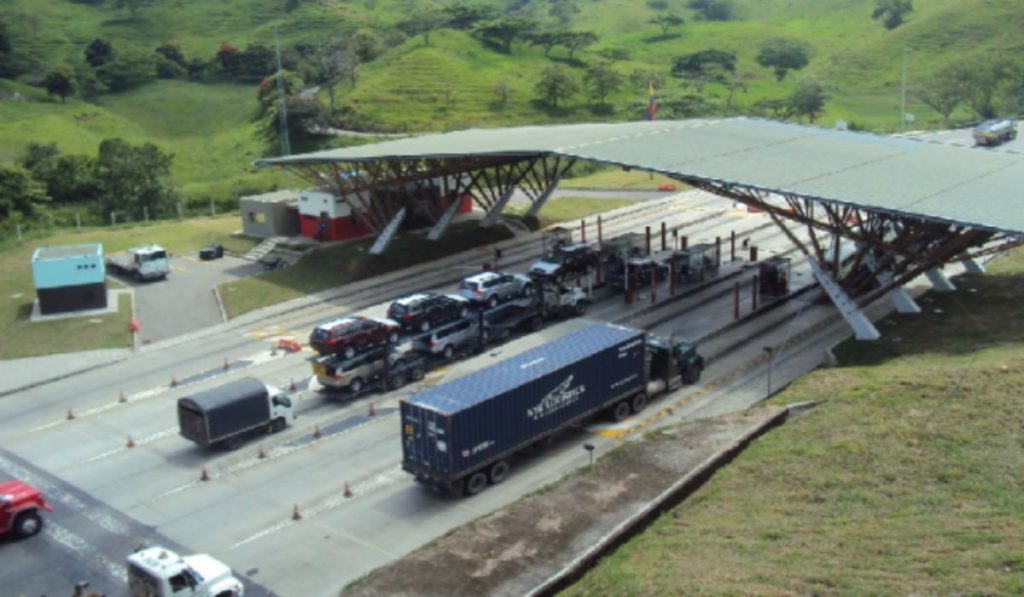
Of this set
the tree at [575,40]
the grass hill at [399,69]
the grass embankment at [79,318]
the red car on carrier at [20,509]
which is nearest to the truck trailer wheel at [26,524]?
the red car on carrier at [20,509]

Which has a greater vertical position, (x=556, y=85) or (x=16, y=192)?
(x=556, y=85)

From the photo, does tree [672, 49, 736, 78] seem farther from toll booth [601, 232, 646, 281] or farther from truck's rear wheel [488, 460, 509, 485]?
truck's rear wheel [488, 460, 509, 485]

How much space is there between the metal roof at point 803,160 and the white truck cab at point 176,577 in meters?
31.0

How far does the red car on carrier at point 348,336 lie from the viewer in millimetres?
41438

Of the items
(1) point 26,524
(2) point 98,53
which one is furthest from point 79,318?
(2) point 98,53

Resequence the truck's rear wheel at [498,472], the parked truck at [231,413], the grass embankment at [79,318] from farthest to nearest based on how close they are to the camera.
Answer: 1. the grass embankment at [79,318]
2. the parked truck at [231,413]
3. the truck's rear wheel at [498,472]

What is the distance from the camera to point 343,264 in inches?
2549

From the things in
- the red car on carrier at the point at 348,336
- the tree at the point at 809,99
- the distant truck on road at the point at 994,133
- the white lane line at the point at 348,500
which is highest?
the tree at the point at 809,99

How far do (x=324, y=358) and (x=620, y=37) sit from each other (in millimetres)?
168147

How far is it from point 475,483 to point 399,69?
120 m

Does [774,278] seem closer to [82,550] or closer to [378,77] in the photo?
[82,550]

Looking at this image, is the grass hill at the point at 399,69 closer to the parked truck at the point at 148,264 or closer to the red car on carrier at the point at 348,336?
the parked truck at the point at 148,264

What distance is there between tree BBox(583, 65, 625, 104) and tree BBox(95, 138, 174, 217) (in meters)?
67.9

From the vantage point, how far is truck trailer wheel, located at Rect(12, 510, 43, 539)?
1184 inches
